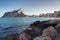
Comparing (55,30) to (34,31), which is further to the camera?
(34,31)

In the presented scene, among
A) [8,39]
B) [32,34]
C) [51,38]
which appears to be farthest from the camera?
[32,34]

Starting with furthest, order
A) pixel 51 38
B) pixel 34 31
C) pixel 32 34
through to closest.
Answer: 1. pixel 34 31
2. pixel 32 34
3. pixel 51 38

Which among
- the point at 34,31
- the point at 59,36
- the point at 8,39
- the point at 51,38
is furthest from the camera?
the point at 34,31

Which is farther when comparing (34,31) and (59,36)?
(34,31)

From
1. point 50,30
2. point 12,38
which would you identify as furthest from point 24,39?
point 50,30

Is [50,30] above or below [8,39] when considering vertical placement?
above

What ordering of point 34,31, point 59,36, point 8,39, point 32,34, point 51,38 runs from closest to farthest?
1. point 59,36
2. point 51,38
3. point 8,39
4. point 32,34
5. point 34,31

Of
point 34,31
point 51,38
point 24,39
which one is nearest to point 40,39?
point 51,38

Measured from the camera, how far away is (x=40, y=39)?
8.86 m

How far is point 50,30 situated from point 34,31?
301cm

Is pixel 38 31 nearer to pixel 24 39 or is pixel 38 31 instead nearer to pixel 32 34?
pixel 32 34

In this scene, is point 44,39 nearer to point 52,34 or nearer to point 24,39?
point 52,34

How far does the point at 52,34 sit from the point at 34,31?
10.4 ft

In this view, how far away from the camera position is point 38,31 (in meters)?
12.4
